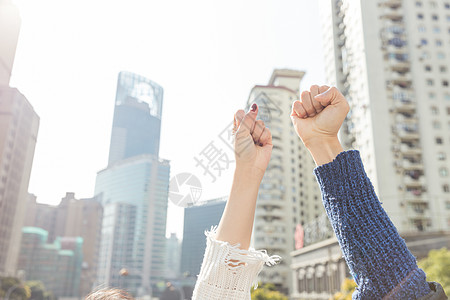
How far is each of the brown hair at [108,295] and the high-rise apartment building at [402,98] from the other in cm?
2040

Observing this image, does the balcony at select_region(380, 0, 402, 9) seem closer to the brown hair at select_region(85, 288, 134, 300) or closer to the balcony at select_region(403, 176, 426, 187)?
the balcony at select_region(403, 176, 426, 187)

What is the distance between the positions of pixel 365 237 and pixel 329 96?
29 cm

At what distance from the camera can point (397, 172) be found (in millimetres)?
20734

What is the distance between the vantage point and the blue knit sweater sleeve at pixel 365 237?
0.61 metres

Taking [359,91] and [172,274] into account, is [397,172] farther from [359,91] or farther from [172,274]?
[172,274]

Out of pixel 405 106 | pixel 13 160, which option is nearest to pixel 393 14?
pixel 405 106

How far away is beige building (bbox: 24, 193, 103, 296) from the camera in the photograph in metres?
50.6

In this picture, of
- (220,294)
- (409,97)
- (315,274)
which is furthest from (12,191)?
(220,294)

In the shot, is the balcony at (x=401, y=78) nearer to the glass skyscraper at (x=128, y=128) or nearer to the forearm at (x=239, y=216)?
the glass skyscraper at (x=128, y=128)

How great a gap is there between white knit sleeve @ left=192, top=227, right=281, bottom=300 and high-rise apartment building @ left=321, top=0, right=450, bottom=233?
20.5 m

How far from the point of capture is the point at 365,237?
639mm

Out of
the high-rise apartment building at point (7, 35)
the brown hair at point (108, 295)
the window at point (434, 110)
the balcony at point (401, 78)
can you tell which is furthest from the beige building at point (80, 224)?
the brown hair at point (108, 295)

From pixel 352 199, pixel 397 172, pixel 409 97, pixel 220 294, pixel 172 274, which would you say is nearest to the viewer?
pixel 352 199

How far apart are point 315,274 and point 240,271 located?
19021 millimetres
